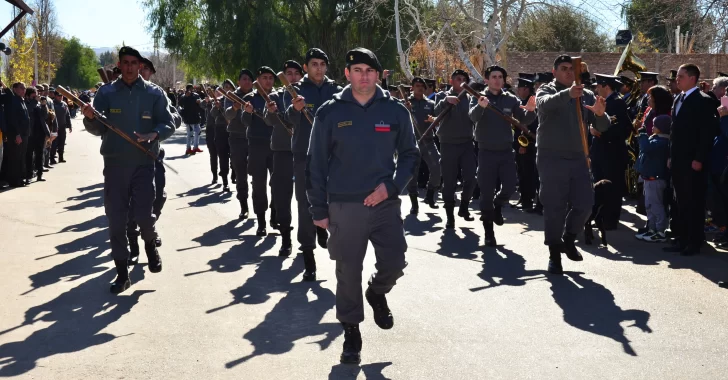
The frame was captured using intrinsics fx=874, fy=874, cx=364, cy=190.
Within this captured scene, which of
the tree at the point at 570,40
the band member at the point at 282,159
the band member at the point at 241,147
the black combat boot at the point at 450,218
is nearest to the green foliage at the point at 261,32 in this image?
the tree at the point at 570,40

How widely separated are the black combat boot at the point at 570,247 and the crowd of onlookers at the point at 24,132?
9.99 m

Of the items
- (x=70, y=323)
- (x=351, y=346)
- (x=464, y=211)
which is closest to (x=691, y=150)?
(x=464, y=211)

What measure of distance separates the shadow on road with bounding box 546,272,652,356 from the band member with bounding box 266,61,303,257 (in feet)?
9.27

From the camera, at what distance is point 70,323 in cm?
645

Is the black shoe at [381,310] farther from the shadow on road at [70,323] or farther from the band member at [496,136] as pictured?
the band member at [496,136]

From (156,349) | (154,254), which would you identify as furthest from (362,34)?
(156,349)

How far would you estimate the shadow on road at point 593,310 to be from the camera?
243 inches

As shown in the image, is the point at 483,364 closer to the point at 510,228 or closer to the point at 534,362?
the point at 534,362

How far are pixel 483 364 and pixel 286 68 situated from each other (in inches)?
190

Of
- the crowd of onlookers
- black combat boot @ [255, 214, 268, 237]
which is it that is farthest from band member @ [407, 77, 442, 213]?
the crowd of onlookers

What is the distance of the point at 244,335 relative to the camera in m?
Result: 6.08

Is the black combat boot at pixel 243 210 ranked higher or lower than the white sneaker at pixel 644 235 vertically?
higher

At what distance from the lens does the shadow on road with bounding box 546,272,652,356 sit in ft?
20.3

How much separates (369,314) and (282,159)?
281 cm
